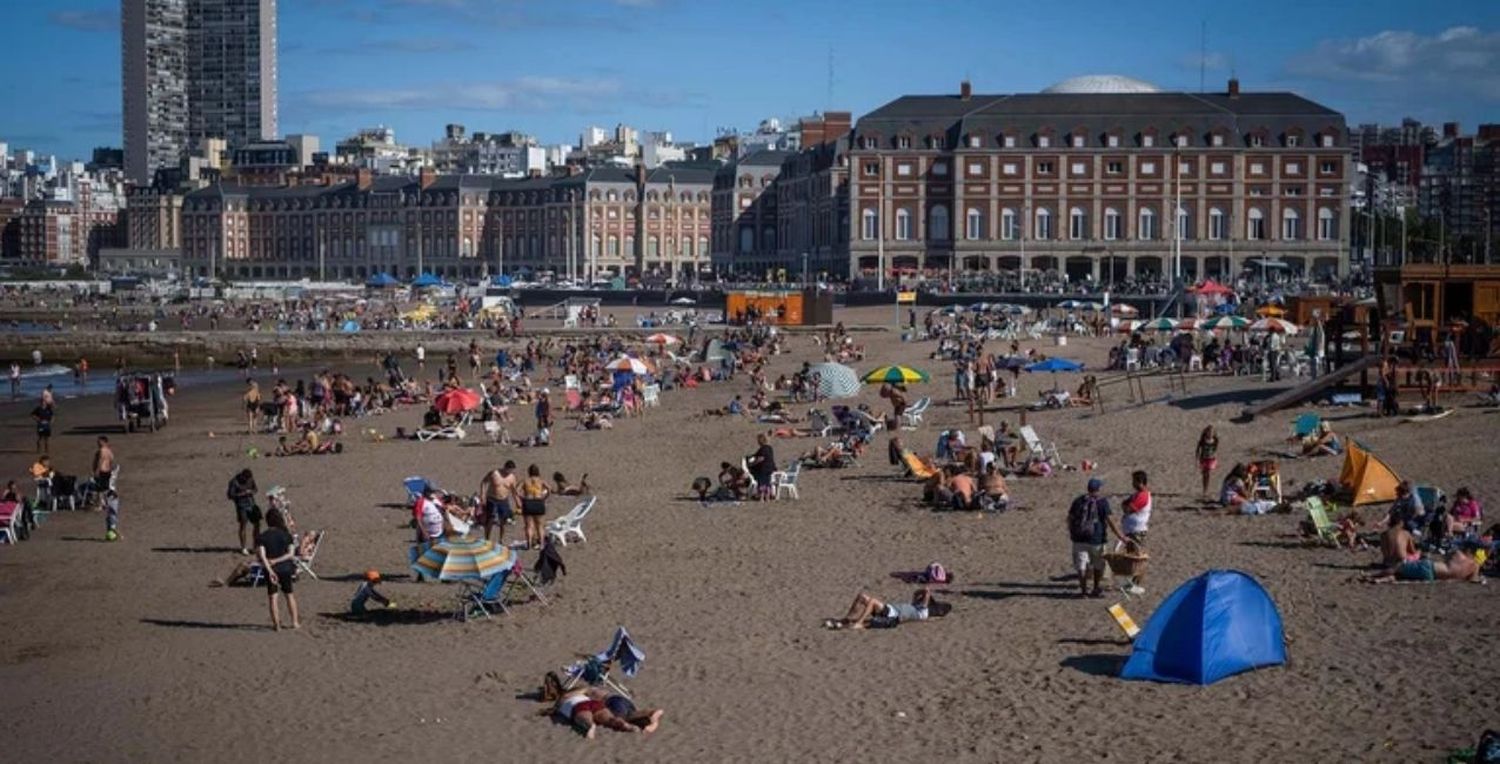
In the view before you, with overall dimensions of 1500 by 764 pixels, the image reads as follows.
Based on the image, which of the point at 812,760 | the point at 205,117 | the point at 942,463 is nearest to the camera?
the point at 812,760

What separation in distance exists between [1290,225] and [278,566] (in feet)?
A: 212

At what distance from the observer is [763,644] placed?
11.8 meters

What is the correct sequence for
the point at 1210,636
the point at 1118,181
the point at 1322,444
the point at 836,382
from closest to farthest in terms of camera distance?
1. the point at 1210,636
2. the point at 1322,444
3. the point at 836,382
4. the point at 1118,181

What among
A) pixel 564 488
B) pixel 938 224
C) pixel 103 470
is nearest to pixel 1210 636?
pixel 564 488

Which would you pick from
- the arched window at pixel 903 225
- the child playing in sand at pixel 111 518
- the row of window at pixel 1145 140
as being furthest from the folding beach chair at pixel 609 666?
the arched window at pixel 903 225

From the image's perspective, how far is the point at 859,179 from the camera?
71875 mm

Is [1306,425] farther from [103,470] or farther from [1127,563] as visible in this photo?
[103,470]

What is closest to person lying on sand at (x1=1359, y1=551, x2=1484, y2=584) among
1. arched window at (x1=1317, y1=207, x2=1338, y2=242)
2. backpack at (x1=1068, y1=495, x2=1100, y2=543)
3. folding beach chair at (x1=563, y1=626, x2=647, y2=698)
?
backpack at (x1=1068, y1=495, x2=1100, y2=543)

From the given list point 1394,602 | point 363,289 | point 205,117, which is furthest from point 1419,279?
point 205,117

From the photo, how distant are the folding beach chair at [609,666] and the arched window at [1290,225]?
64800 mm

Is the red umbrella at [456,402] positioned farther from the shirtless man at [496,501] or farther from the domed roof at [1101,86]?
the domed roof at [1101,86]

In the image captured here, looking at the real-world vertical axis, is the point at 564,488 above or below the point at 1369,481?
below

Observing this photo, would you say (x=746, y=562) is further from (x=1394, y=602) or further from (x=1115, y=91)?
(x=1115, y=91)

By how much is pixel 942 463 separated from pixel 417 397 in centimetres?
1611
